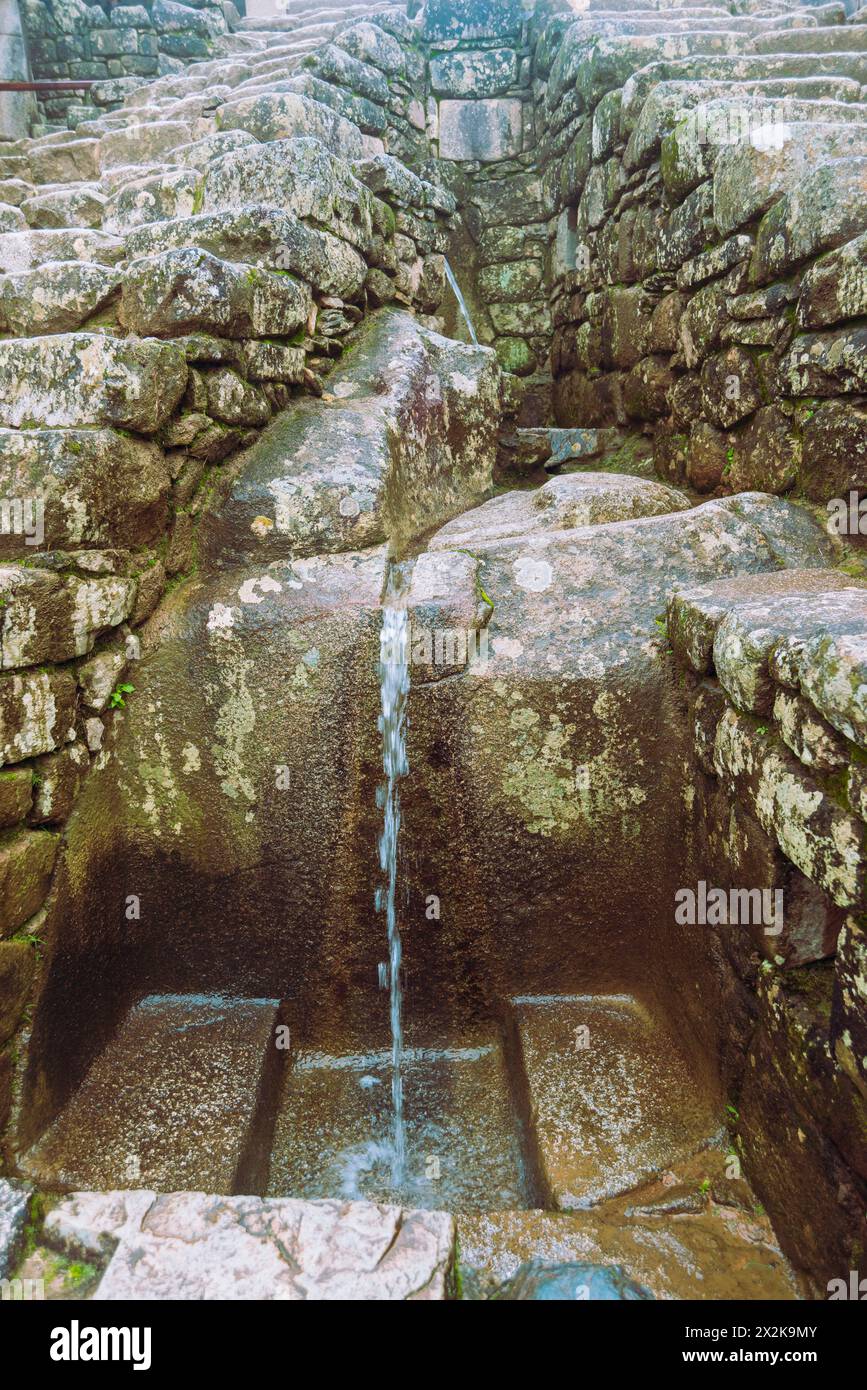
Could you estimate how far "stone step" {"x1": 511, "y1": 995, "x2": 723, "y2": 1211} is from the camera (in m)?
2.39

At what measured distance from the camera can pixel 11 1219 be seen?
5.67ft

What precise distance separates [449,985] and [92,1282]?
64.4 inches

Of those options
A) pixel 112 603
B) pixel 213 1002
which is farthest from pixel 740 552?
pixel 213 1002

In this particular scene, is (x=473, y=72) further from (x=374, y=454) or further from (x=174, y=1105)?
(x=174, y=1105)

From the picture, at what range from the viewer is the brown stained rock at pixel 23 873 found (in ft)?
8.07

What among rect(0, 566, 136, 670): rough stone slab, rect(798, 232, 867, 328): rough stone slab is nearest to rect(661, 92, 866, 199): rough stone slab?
rect(798, 232, 867, 328): rough stone slab

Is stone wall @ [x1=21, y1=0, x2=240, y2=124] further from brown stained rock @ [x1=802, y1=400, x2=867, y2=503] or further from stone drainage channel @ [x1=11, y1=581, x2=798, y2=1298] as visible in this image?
brown stained rock @ [x1=802, y1=400, x2=867, y2=503]

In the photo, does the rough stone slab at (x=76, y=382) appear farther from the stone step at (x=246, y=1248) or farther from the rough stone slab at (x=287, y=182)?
the stone step at (x=246, y=1248)

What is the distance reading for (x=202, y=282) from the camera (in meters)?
3.26

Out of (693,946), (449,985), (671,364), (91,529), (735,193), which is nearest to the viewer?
(693,946)

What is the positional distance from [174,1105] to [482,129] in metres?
6.79

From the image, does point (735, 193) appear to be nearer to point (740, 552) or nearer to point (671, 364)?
point (671, 364)

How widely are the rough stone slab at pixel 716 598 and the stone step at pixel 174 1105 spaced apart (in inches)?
78.8

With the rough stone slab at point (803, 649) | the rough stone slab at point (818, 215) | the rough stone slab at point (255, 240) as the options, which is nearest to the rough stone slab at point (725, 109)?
the rough stone slab at point (818, 215)
